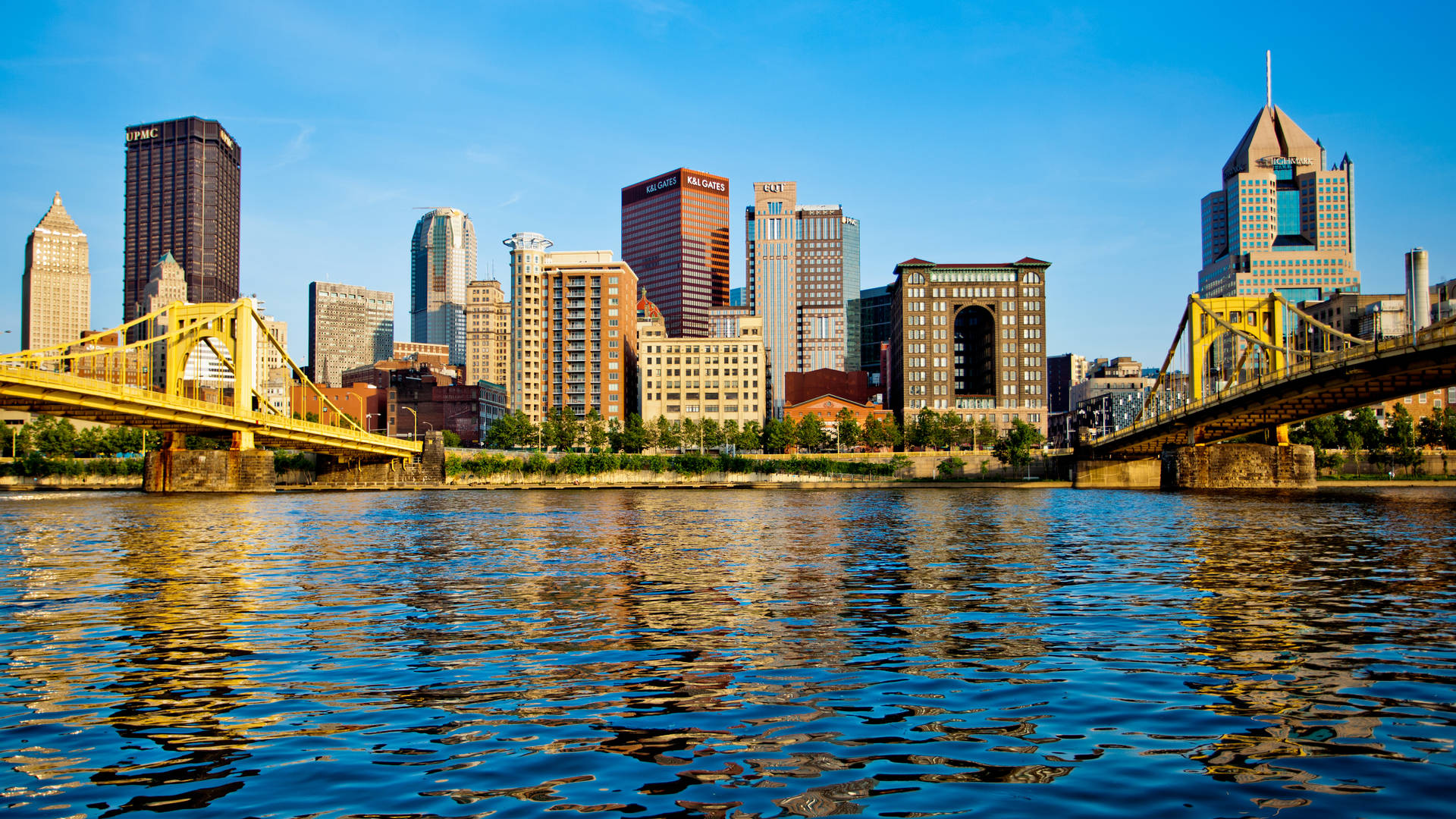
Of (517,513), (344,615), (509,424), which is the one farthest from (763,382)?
(344,615)

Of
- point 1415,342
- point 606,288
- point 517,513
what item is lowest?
point 517,513

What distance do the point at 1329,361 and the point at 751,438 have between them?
360 feet

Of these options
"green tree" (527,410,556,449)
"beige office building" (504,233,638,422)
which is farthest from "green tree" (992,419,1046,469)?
"beige office building" (504,233,638,422)

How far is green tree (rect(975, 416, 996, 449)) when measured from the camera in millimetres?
172538

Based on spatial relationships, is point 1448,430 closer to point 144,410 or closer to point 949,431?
point 949,431

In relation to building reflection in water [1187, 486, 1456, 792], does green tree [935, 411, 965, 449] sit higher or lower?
higher

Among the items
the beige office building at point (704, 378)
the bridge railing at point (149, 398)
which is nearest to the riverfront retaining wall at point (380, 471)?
the bridge railing at point (149, 398)

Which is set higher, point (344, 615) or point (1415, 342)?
point (1415, 342)

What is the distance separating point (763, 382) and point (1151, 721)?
183 meters

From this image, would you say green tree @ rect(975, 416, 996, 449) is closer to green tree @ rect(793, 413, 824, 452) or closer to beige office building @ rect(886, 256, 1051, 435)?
beige office building @ rect(886, 256, 1051, 435)

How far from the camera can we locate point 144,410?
70.6 meters

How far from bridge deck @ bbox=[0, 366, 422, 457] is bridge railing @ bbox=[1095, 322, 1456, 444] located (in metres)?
81.2

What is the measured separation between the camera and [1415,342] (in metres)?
57.6

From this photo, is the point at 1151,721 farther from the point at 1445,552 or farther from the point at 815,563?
the point at 1445,552
